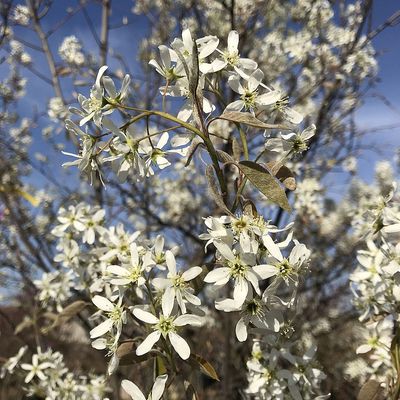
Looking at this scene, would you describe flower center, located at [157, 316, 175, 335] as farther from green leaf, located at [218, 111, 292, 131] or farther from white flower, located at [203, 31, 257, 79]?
white flower, located at [203, 31, 257, 79]

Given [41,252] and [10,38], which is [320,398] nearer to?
[41,252]

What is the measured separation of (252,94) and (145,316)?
54 centimetres

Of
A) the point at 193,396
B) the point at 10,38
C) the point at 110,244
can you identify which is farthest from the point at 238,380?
the point at 10,38

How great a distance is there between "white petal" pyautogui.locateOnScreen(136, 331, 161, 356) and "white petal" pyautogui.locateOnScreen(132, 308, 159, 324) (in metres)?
0.02

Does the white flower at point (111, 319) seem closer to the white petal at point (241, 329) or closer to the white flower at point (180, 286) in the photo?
the white flower at point (180, 286)

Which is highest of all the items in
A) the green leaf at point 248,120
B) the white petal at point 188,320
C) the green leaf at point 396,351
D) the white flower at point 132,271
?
the green leaf at point 248,120

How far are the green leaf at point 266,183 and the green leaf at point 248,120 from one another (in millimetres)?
76

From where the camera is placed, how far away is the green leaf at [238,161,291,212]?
2.90 ft

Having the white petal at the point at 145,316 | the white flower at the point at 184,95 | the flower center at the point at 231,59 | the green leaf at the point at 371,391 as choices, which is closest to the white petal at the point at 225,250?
the white petal at the point at 145,316

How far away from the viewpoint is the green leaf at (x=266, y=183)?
88 cm

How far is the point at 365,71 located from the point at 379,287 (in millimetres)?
2498

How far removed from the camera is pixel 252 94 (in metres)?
1.08

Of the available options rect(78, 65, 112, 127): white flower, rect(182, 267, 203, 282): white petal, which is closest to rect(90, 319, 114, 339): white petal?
rect(182, 267, 203, 282): white petal

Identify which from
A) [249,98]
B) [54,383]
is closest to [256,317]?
[249,98]
